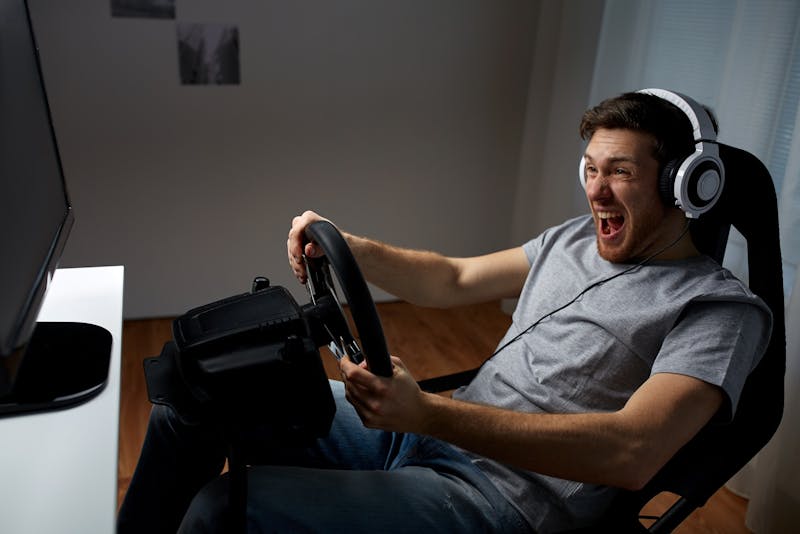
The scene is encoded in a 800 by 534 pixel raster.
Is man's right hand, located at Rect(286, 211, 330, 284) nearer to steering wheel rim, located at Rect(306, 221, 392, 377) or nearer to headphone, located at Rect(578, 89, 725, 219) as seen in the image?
steering wheel rim, located at Rect(306, 221, 392, 377)

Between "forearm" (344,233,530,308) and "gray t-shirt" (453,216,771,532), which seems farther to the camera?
"forearm" (344,233,530,308)

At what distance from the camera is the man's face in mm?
1251

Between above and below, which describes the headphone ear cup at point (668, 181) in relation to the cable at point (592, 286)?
above

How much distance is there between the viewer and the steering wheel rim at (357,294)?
2.83 feet

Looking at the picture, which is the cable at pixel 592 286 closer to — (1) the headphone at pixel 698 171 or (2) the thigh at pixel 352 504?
(1) the headphone at pixel 698 171

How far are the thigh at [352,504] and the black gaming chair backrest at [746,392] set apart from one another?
0.74ft

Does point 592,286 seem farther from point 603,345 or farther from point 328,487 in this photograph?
point 328,487

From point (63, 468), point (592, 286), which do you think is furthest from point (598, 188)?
point (63, 468)

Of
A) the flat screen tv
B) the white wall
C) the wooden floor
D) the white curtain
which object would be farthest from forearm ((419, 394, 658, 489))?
the white wall

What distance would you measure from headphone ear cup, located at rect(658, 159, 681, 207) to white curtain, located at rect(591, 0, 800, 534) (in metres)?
0.68

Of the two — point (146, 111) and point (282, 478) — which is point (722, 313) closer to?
point (282, 478)

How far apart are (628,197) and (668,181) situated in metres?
0.09

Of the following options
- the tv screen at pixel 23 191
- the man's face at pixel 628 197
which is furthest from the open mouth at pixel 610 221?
the tv screen at pixel 23 191

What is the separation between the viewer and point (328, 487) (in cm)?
105
